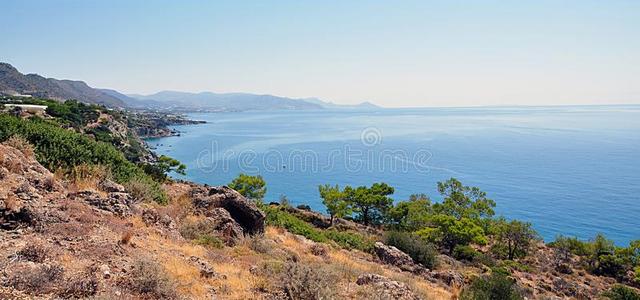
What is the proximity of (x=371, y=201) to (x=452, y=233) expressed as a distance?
9.92 metres

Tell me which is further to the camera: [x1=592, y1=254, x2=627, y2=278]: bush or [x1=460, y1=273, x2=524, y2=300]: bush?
[x1=592, y1=254, x2=627, y2=278]: bush

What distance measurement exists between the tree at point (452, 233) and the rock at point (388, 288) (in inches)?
1105

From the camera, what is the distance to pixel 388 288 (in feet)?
23.2

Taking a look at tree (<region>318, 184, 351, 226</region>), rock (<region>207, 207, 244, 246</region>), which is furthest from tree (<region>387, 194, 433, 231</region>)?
rock (<region>207, 207, 244, 246</region>)

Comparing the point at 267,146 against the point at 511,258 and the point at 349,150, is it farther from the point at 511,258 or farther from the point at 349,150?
the point at 511,258

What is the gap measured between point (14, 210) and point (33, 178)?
213 cm

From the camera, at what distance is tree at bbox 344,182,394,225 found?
1622 inches

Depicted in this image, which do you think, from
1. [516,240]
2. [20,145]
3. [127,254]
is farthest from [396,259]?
[516,240]

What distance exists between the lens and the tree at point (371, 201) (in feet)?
135

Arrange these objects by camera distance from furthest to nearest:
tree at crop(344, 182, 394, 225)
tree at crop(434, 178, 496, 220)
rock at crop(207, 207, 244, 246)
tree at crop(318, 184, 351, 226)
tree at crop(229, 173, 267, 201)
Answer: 1. tree at crop(434, 178, 496, 220)
2. tree at crop(344, 182, 394, 225)
3. tree at crop(229, 173, 267, 201)
4. tree at crop(318, 184, 351, 226)
5. rock at crop(207, 207, 244, 246)

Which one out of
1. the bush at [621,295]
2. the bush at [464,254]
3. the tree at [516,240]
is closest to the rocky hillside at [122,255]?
the bush at [621,295]

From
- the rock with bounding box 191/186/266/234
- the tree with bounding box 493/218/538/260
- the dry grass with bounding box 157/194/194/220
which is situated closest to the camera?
the dry grass with bounding box 157/194/194/220

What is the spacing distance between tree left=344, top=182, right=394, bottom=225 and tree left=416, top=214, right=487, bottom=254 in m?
7.64

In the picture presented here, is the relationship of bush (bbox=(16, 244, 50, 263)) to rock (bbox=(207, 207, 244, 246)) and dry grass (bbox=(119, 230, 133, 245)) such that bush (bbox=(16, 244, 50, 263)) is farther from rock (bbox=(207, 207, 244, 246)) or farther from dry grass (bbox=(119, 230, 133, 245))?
rock (bbox=(207, 207, 244, 246))
